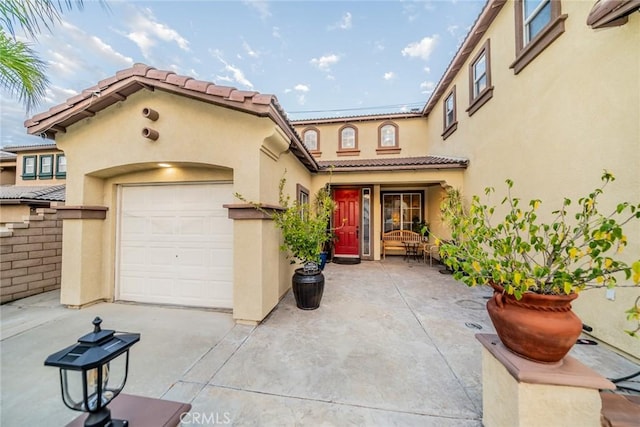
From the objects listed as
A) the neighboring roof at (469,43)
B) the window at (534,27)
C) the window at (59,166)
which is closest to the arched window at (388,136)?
the neighboring roof at (469,43)

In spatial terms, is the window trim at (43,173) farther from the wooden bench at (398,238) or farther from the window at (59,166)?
the wooden bench at (398,238)

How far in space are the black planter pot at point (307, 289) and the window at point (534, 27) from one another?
565 cm

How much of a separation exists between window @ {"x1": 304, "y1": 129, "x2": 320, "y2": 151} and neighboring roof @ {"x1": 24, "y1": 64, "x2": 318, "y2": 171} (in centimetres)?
620

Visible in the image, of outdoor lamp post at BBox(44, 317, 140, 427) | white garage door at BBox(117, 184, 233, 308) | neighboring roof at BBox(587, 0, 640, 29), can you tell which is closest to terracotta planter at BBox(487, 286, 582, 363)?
outdoor lamp post at BBox(44, 317, 140, 427)

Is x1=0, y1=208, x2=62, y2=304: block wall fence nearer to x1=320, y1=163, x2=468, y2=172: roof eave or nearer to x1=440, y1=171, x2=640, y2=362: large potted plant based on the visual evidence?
x1=320, y1=163, x2=468, y2=172: roof eave

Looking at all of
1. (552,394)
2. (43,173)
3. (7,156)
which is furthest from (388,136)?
(7,156)

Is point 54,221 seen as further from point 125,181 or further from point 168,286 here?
point 168,286

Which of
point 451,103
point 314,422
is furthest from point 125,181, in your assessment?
point 451,103

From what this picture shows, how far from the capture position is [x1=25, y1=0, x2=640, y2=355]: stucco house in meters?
3.08

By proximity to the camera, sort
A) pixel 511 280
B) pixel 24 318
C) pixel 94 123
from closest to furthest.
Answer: pixel 511 280 < pixel 24 318 < pixel 94 123

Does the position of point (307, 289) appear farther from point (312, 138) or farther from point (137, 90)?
point (312, 138)

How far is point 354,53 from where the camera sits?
9883 mm

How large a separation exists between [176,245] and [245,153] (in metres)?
2.46

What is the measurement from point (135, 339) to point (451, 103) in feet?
32.0
